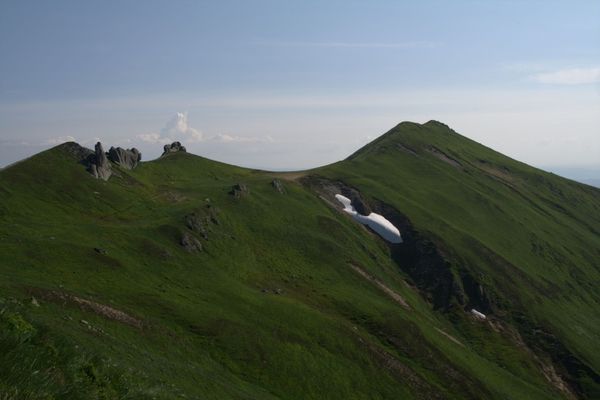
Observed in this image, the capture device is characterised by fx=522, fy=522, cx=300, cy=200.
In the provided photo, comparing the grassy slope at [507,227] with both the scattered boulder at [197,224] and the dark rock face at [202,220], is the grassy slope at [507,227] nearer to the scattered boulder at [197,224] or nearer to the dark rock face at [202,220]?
the dark rock face at [202,220]

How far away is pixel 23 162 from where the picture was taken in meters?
89.8

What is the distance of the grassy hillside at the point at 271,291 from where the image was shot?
150ft

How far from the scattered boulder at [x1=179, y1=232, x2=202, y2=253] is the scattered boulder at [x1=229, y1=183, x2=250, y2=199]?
25351 mm

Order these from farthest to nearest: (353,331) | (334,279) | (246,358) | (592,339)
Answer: (592,339) < (334,279) < (353,331) < (246,358)

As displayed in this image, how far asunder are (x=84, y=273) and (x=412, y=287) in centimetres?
6847

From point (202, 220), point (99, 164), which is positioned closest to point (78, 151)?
point (99, 164)

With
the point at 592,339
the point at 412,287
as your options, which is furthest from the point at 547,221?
the point at 412,287

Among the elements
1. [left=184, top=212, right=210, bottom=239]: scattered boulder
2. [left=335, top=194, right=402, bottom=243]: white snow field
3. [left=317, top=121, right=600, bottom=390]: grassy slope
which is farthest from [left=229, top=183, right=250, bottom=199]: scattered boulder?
[left=317, top=121, right=600, bottom=390]: grassy slope

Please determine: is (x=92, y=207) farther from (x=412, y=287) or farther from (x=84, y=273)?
(x=412, y=287)

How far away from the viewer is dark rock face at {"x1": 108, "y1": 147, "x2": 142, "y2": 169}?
109 m

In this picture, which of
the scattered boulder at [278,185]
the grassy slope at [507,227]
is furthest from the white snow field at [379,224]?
the scattered boulder at [278,185]

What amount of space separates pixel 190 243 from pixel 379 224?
5589cm

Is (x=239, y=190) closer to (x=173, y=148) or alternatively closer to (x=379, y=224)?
(x=379, y=224)

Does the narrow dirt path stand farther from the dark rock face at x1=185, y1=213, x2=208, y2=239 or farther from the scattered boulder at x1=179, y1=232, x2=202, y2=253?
the scattered boulder at x1=179, y1=232, x2=202, y2=253
